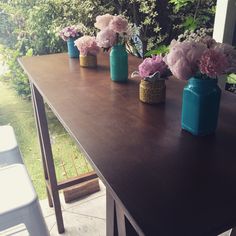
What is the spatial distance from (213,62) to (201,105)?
0.54 feet

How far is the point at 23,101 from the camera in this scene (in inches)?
139

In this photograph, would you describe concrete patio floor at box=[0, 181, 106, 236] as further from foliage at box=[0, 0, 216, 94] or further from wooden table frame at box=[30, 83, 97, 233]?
foliage at box=[0, 0, 216, 94]

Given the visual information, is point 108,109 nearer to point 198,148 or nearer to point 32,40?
point 198,148

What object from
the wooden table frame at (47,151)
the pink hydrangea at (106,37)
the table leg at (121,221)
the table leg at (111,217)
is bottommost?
the wooden table frame at (47,151)

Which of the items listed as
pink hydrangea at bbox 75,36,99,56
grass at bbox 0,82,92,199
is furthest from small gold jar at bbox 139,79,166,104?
grass at bbox 0,82,92,199

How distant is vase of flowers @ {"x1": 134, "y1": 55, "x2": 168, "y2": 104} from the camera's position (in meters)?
1.17

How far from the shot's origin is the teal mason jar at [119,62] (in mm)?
1504

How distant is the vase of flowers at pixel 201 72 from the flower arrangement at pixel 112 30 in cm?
57

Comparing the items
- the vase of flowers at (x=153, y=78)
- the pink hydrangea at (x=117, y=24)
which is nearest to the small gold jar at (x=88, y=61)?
the pink hydrangea at (x=117, y=24)

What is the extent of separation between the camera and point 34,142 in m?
3.15

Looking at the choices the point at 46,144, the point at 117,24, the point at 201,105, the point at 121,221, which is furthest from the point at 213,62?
the point at 46,144

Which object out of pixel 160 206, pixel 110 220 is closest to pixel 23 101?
pixel 110 220

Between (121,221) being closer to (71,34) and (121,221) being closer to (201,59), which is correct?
(201,59)

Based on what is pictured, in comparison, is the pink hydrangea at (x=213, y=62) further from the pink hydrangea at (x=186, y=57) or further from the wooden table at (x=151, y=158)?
the wooden table at (x=151, y=158)
